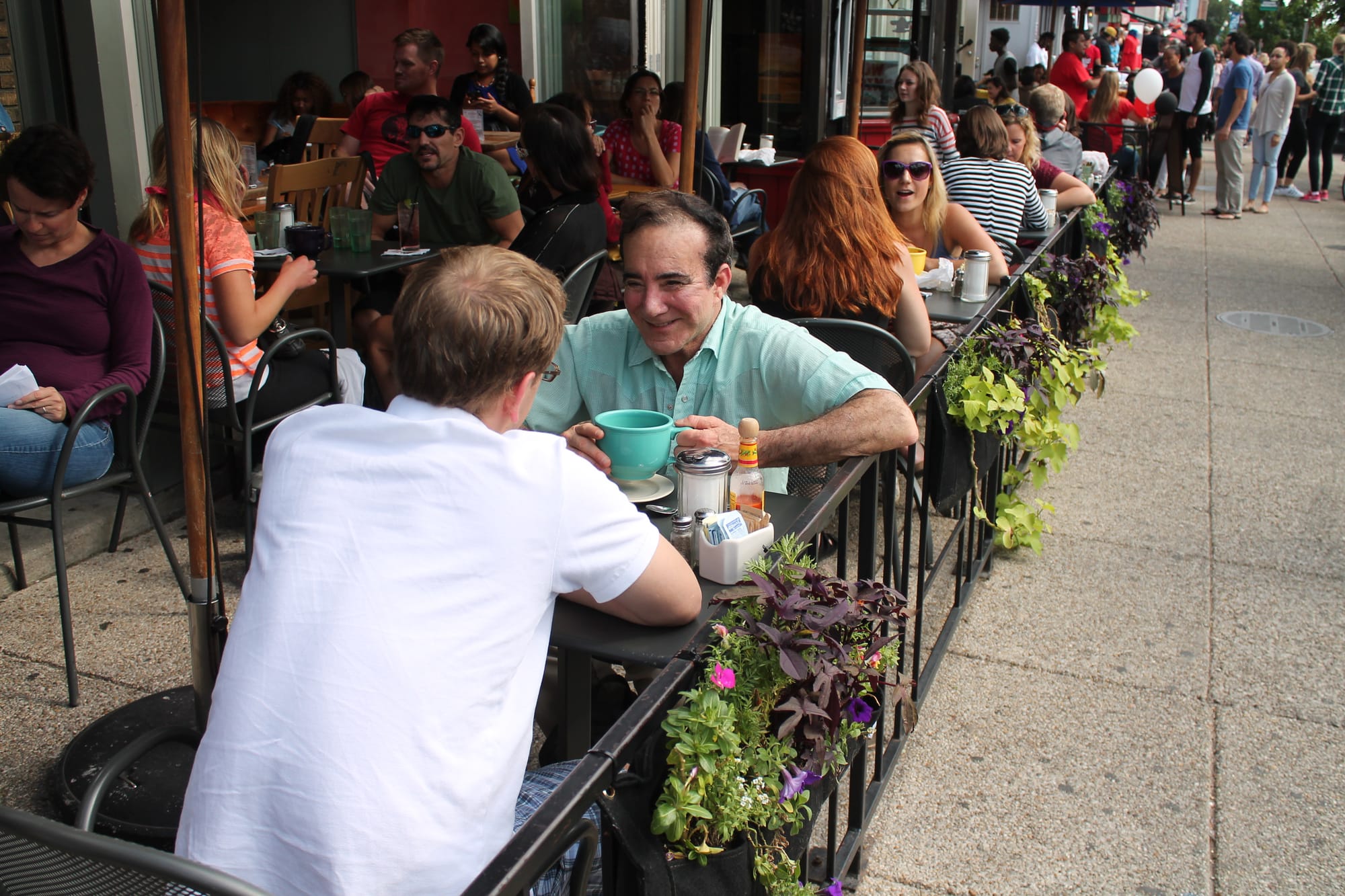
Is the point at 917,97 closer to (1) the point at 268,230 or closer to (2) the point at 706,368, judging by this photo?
(1) the point at 268,230

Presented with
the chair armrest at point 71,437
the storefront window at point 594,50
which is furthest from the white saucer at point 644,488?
the storefront window at point 594,50

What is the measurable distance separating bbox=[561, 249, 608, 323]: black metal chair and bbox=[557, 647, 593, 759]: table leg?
2.67m

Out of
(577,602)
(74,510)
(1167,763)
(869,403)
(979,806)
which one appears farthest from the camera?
(74,510)

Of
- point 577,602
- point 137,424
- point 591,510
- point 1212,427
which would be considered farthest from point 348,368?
point 1212,427

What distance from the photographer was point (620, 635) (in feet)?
6.05

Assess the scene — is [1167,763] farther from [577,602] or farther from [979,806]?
[577,602]

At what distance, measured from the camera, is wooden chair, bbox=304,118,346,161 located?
7641 millimetres

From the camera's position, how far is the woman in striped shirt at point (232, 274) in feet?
12.1

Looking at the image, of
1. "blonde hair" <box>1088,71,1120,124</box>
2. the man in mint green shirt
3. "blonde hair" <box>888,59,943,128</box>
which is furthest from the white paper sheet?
"blonde hair" <box>1088,71,1120,124</box>

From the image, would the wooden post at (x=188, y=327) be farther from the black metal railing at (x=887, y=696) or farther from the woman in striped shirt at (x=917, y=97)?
the woman in striped shirt at (x=917, y=97)

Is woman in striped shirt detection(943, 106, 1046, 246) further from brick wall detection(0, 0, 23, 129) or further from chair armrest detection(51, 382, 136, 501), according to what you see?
brick wall detection(0, 0, 23, 129)

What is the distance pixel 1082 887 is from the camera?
8.38 feet

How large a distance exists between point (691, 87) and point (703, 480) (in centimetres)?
188

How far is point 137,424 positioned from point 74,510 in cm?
98
